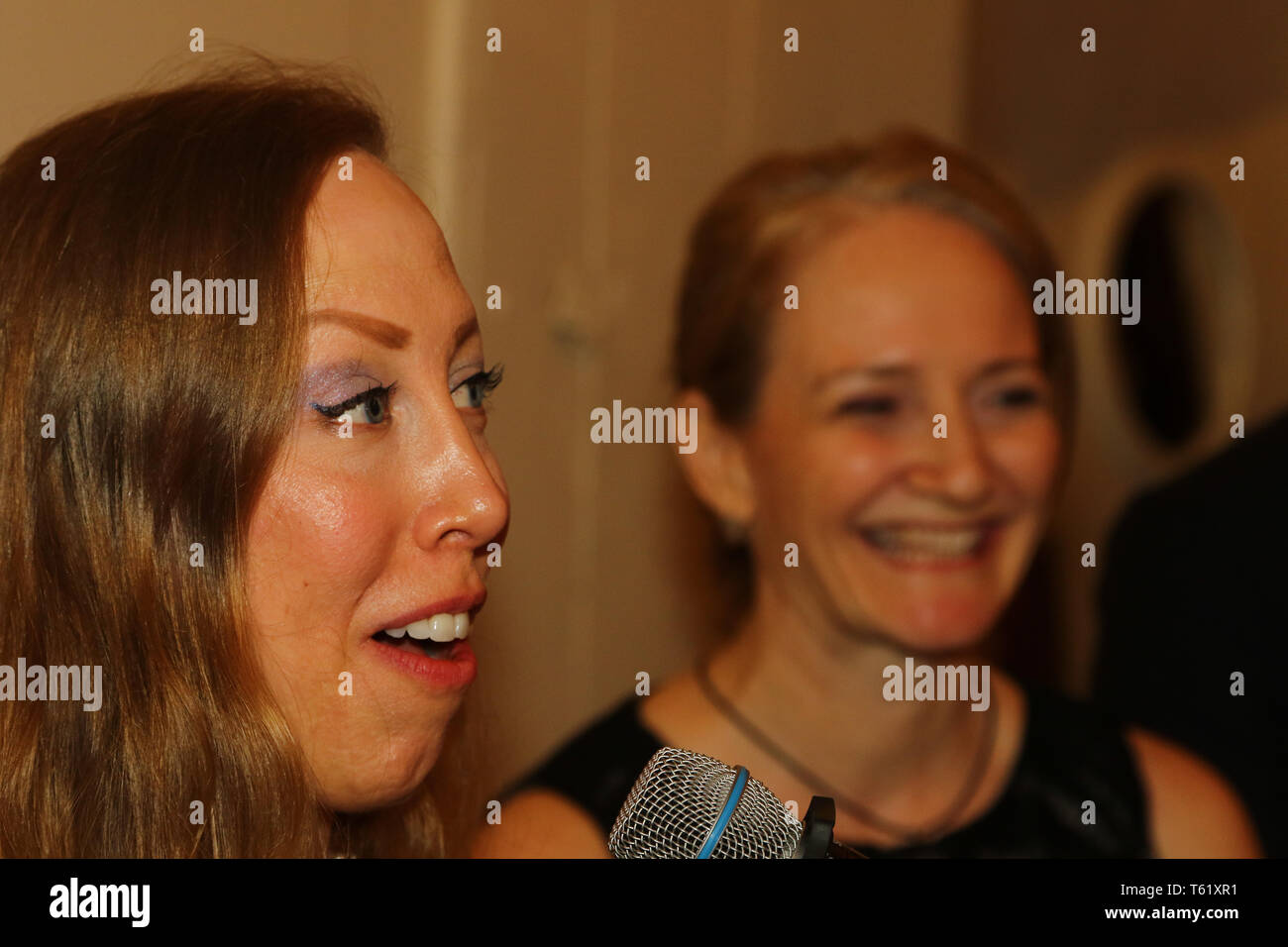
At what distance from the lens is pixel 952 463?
3.29ft

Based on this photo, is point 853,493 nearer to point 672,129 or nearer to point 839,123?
point 672,129

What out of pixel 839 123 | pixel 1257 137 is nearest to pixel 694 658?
pixel 839 123

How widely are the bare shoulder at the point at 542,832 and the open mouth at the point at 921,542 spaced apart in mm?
303

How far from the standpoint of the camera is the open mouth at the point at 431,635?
2.13 ft

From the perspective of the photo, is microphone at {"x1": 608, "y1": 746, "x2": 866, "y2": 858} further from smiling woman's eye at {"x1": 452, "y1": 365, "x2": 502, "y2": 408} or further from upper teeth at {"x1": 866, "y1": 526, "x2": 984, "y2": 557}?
upper teeth at {"x1": 866, "y1": 526, "x2": 984, "y2": 557}

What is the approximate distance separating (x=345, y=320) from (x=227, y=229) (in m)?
0.07

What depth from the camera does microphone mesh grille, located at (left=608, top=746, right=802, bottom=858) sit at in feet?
1.88

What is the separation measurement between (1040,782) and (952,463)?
263 millimetres

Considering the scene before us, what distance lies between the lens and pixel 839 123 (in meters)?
1.51

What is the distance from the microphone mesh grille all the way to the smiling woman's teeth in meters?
0.45

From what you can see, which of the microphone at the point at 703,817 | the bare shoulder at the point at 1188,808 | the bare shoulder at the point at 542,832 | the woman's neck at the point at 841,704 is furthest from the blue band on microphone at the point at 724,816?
the bare shoulder at the point at 1188,808

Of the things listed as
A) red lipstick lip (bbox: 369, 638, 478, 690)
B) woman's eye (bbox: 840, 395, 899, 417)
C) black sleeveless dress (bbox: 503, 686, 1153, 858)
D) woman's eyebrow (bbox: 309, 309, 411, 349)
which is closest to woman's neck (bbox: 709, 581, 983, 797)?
black sleeveless dress (bbox: 503, 686, 1153, 858)

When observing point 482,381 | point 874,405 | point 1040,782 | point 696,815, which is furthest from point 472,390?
point 1040,782

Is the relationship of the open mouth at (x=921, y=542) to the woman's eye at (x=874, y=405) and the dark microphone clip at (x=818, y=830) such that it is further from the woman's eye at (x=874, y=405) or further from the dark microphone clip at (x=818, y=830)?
the dark microphone clip at (x=818, y=830)
